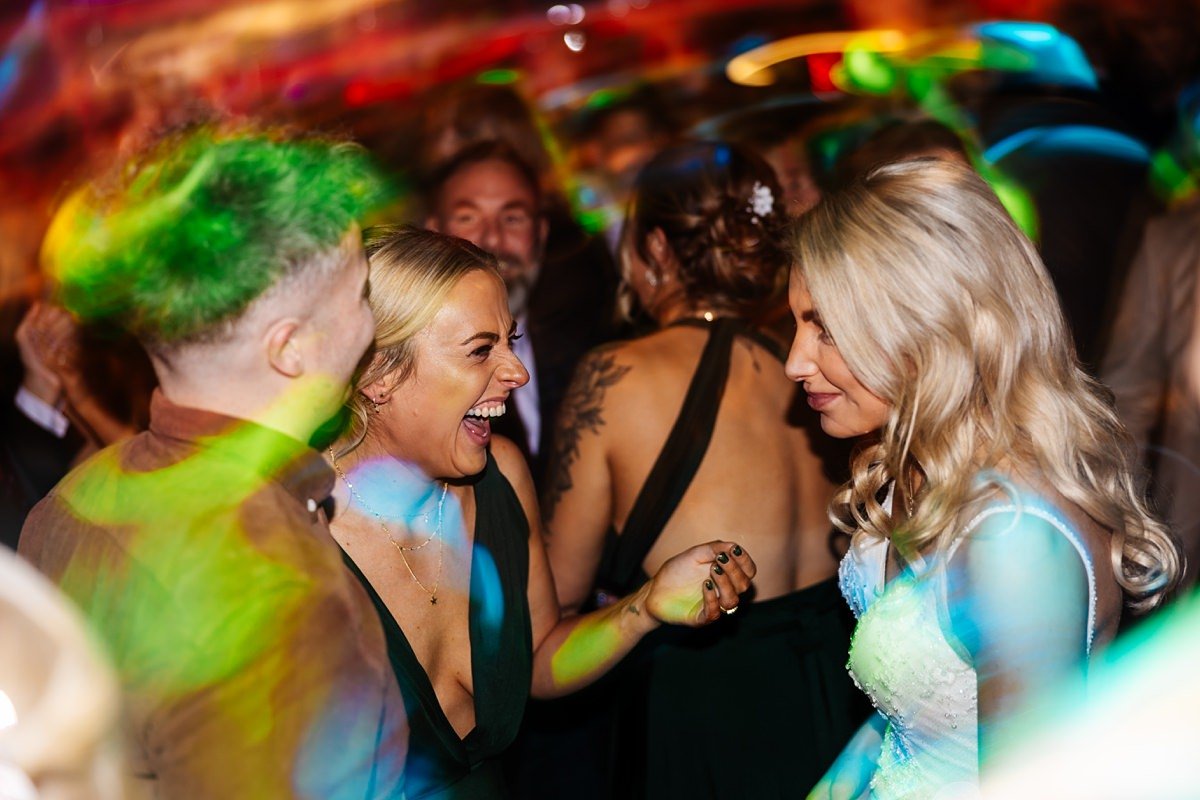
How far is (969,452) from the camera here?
163cm

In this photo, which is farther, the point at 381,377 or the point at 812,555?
the point at 812,555

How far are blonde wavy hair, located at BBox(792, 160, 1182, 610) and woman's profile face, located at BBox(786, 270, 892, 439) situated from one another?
5 cm

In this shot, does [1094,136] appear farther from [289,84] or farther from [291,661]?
[289,84]

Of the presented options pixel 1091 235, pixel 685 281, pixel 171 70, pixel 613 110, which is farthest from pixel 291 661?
pixel 171 70

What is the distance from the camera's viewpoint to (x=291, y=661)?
3.75 ft

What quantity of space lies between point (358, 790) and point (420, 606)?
25.4 inches

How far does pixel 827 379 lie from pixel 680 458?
0.76 meters

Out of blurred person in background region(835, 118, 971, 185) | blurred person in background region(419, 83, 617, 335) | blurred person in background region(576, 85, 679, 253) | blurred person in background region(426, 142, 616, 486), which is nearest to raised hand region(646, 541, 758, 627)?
blurred person in background region(426, 142, 616, 486)

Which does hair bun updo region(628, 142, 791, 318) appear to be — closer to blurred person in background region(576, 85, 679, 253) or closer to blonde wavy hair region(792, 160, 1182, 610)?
blonde wavy hair region(792, 160, 1182, 610)

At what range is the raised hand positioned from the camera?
192cm

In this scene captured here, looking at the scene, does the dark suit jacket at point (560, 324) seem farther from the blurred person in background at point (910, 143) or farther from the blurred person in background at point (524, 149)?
the blurred person in background at point (910, 143)

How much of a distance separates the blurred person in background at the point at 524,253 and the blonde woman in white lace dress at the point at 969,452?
162 centimetres

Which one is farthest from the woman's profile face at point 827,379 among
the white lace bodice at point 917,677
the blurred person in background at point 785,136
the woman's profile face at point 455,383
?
the blurred person in background at point 785,136

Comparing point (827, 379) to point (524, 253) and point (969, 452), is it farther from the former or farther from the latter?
point (524, 253)
